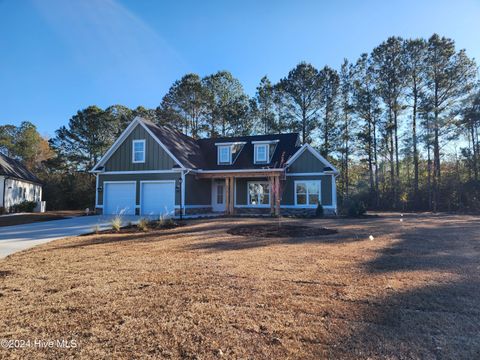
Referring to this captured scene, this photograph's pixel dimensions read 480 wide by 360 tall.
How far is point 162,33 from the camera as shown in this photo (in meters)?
11.6

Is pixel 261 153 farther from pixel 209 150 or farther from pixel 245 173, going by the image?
pixel 209 150

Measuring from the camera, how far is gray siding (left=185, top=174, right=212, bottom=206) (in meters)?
18.8

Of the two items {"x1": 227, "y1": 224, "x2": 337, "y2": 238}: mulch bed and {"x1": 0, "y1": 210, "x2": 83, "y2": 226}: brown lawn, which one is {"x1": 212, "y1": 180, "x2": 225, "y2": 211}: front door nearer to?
{"x1": 0, "y1": 210, "x2": 83, "y2": 226}: brown lawn

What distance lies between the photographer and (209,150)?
77.0ft

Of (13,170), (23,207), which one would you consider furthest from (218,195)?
(13,170)

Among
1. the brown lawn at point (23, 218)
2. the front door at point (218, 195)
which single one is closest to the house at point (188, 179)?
the front door at point (218, 195)

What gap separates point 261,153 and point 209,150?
447 centimetres

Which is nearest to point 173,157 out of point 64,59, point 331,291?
point 64,59

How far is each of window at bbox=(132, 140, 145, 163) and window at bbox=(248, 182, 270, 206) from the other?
701 centimetres

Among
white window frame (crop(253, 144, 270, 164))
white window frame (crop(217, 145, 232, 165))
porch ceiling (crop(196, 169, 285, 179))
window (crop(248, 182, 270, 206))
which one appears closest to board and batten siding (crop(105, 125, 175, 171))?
porch ceiling (crop(196, 169, 285, 179))

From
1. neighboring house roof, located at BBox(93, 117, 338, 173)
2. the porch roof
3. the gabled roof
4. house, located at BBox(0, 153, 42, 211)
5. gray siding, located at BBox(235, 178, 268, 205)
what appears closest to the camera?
the porch roof

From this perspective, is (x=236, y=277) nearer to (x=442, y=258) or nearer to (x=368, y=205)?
(x=442, y=258)

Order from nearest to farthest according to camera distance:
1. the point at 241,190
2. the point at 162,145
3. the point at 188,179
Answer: the point at 162,145 → the point at 188,179 → the point at 241,190

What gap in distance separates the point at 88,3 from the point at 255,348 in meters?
9.76
